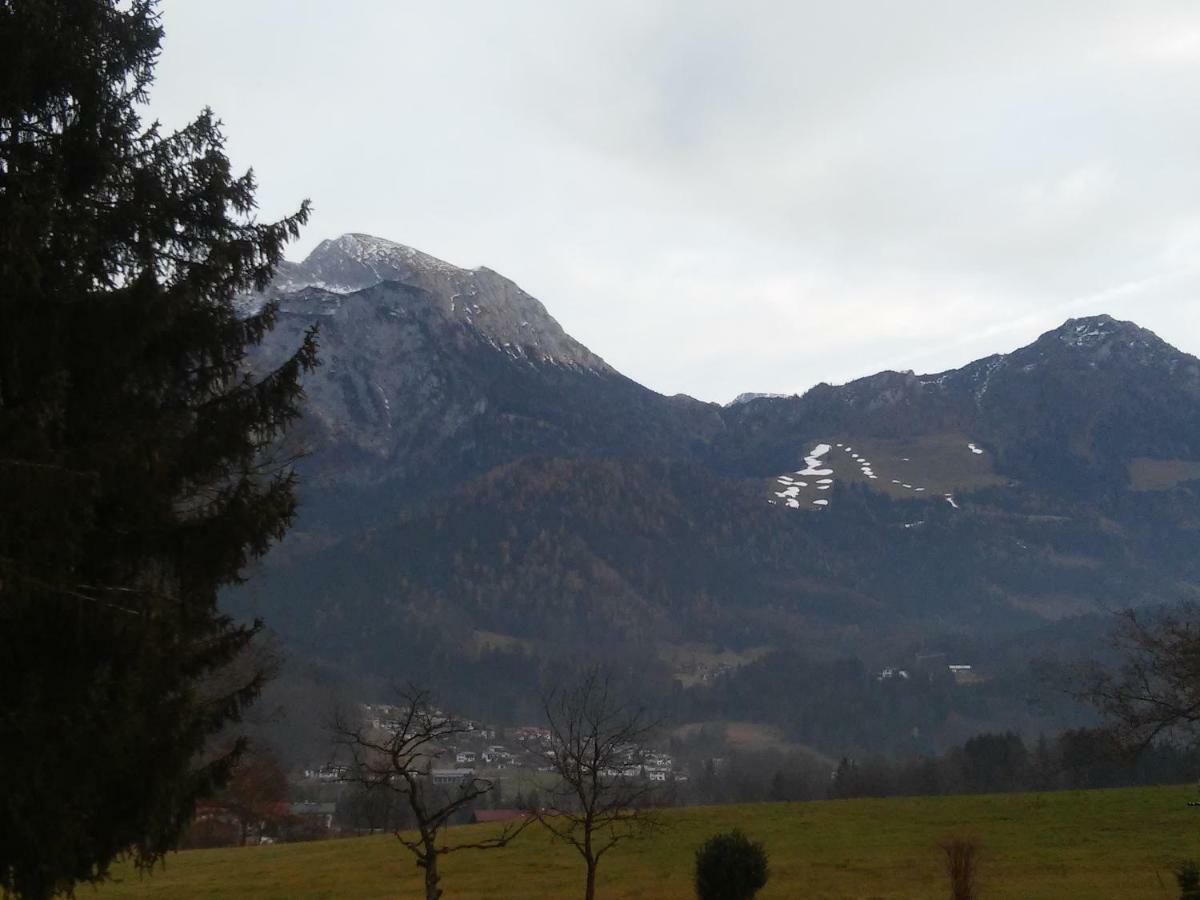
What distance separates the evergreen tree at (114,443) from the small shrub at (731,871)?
13679 millimetres

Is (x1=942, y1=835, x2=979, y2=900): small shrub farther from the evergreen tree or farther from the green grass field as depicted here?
the evergreen tree

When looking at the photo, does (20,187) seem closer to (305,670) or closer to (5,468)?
(5,468)

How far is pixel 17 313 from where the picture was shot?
12625 millimetres

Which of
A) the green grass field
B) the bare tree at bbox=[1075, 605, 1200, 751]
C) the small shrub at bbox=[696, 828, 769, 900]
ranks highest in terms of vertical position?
the bare tree at bbox=[1075, 605, 1200, 751]

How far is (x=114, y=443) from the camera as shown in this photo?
40.2ft

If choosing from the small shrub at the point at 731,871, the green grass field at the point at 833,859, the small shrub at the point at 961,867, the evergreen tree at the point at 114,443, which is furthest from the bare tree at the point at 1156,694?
the evergreen tree at the point at 114,443

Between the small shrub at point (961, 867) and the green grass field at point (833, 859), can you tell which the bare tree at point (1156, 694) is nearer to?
the green grass field at point (833, 859)

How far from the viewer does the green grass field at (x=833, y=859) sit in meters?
31.8

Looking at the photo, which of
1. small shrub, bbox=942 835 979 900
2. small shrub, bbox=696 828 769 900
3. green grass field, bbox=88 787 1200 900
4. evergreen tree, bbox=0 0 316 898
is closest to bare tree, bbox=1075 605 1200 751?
green grass field, bbox=88 787 1200 900

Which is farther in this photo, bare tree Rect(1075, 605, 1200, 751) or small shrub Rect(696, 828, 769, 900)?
bare tree Rect(1075, 605, 1200, 751)

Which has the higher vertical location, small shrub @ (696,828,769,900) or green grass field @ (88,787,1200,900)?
small shrub @ (696,828,769,900)

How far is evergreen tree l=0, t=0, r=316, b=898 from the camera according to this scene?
11781mm

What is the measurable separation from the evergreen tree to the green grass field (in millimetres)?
21035

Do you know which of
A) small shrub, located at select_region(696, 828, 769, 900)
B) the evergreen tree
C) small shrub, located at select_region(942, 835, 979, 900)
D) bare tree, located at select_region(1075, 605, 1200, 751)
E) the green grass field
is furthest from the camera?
the green grass field
